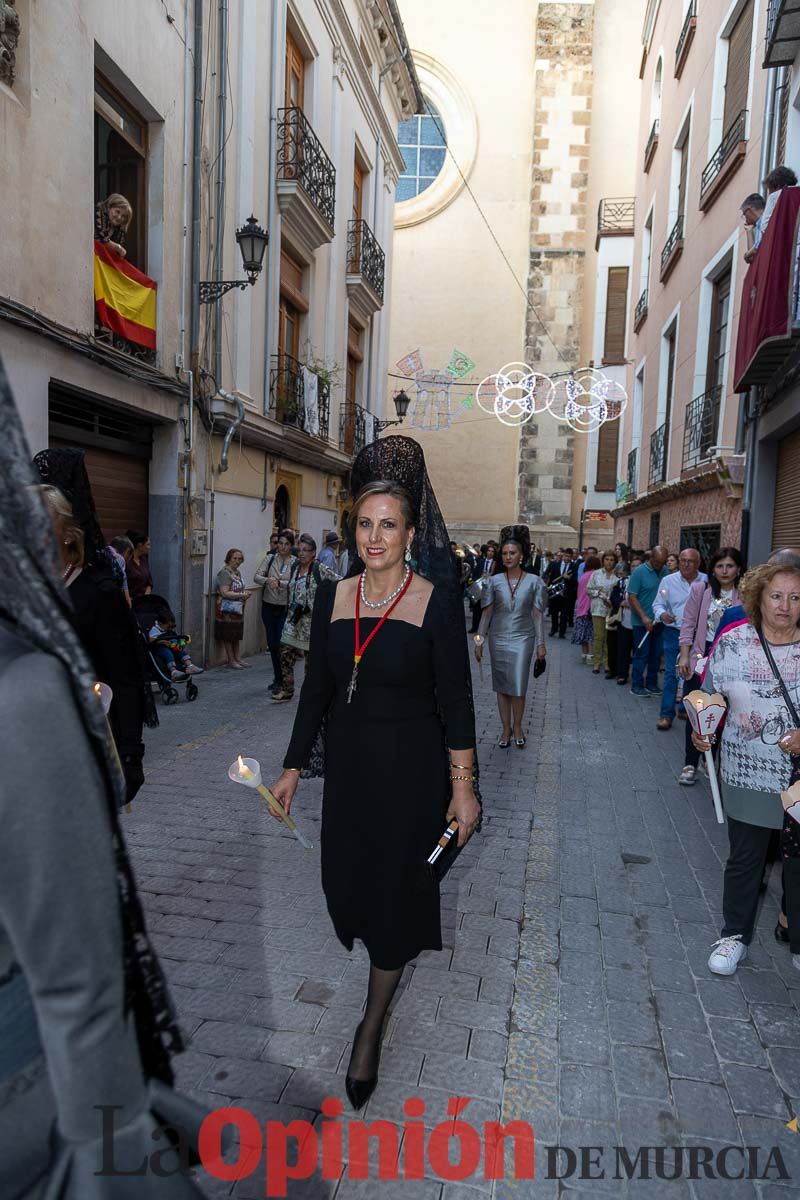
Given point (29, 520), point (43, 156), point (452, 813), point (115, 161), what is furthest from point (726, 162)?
point (29, 520)

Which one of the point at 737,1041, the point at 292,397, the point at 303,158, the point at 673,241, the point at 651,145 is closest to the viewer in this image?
the point at 737,1041

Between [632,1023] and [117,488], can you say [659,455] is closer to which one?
[117,488]

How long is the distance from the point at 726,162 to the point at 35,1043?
13.1 metres

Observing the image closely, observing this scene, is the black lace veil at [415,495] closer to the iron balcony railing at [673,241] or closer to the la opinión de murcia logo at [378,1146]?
the la opinión de murcia logo at [378,1146]

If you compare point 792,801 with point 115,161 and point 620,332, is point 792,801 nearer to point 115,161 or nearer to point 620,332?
point 115,161

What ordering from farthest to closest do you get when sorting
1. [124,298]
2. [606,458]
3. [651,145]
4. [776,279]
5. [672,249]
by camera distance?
[606,458], [651,145], [672,249], [124,298], [776,279]

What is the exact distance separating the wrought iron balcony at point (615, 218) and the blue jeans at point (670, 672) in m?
18.4

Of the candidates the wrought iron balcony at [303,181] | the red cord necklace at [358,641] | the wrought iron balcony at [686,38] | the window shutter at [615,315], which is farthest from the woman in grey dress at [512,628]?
the window shutter at [615,315]

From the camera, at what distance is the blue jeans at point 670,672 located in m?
8.21

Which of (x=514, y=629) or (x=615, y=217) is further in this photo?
(x=615, y=217)

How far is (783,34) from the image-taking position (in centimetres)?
800

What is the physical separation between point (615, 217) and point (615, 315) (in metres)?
3.06

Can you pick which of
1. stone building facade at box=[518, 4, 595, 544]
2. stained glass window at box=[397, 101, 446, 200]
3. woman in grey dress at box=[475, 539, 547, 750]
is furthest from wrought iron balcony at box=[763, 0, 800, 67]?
stained glass window at box=[397, 101, 446, 200]

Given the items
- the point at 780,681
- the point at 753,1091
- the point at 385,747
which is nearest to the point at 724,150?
the point at 780,681
